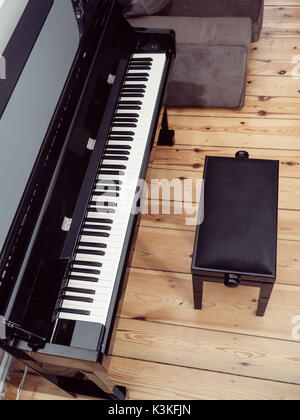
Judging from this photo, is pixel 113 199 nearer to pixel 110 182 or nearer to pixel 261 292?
pixel 110 182

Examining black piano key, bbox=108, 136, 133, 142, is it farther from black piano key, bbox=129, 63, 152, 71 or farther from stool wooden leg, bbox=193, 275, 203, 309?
stool wooden leg, bbox=193, 275, 203, 309

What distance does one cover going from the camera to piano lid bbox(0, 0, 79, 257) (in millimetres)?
1229

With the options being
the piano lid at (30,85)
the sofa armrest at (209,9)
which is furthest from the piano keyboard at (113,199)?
the sofa armrest at (209,9)

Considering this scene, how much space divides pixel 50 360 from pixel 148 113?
1.12 metres

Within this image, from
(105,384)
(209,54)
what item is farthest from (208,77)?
(105,384)

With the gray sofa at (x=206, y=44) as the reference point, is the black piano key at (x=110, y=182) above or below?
below

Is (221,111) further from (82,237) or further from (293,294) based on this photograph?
(82,237)

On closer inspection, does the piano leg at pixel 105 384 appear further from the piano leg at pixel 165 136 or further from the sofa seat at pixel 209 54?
the sofa seat at pixel 209 54

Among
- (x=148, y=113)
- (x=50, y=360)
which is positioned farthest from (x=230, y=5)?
(x=50, y=360)

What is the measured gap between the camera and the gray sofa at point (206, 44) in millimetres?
2277

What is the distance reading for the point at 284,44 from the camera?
2.99 m

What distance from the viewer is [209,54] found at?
2299mm

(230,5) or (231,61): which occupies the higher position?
(230,5)

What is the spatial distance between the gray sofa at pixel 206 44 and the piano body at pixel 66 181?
24.8 inches
